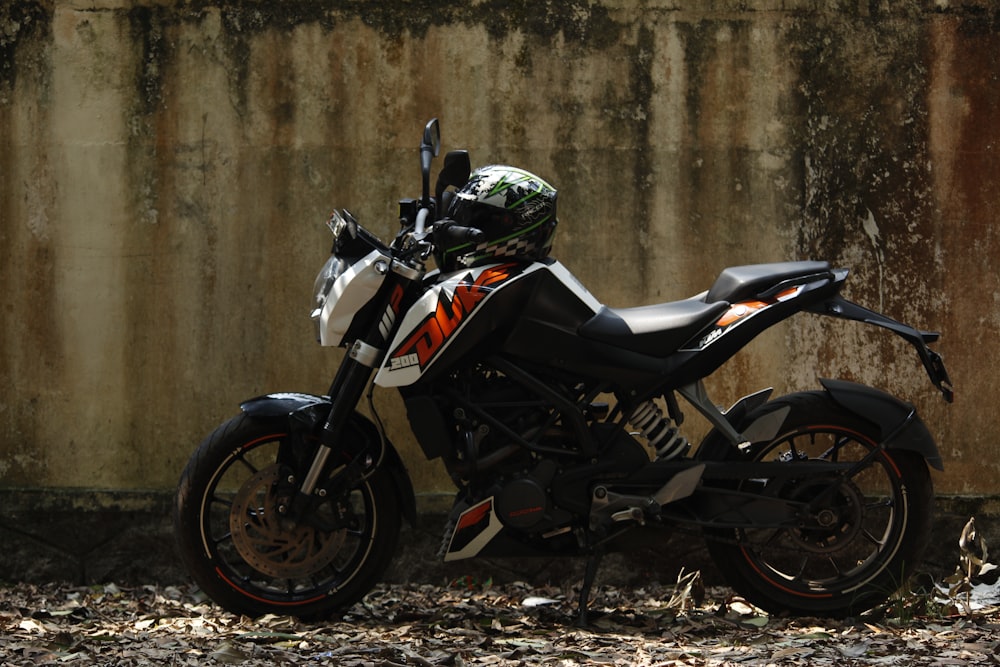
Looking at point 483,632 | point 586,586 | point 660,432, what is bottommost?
point 483,632

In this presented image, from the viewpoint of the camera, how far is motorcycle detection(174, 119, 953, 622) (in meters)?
4.38

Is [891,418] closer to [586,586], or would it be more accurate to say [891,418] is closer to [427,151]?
[586,586]

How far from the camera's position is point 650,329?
4.39m

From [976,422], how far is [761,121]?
1643 mm

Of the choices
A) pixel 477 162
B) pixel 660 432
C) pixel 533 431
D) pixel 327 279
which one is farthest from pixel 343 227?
pixel 660 432

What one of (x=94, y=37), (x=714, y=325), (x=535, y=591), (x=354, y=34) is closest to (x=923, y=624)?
(x=714, y=325)

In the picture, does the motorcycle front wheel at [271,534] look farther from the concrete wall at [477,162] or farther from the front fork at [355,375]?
the concrete wall at [477,162]

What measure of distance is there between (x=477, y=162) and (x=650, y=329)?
141 cm

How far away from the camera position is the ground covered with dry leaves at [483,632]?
394 centimetres

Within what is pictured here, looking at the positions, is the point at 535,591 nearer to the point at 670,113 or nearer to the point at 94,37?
the point at 670,113

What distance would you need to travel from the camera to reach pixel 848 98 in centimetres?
541

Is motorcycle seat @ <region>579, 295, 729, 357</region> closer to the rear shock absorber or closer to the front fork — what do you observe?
the rear shock absorber

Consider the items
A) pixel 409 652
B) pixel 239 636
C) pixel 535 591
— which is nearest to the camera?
pixel 409 652

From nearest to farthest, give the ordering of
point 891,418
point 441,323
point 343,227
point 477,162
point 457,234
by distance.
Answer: point 457,234 < point 441,323 < point 343,227 < point 891,418 < point 477,162
